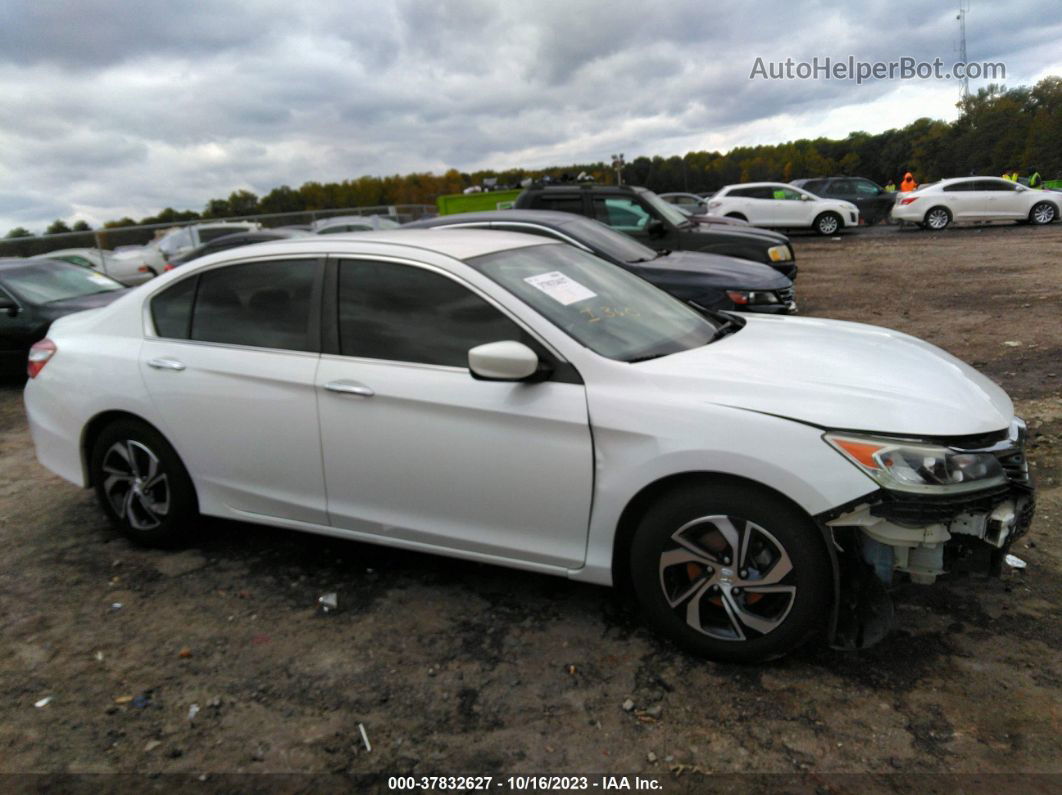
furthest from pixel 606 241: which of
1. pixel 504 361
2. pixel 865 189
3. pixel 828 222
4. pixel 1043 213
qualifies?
pixel 865 189

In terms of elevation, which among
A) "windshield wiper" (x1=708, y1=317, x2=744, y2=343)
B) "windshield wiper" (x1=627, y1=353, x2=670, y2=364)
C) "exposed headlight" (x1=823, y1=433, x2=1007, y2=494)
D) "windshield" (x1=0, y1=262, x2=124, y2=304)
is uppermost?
"windshield" (x1=0, y1=262, x2=124, y2=304)

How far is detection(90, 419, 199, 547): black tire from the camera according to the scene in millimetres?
4125

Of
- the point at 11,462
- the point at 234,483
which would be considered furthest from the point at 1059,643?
the point at 11,462

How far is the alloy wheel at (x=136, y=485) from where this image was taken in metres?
4.18

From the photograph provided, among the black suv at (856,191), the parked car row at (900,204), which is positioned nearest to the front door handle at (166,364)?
the parked car row at (900,204)

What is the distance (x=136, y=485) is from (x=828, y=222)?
78.0 feet

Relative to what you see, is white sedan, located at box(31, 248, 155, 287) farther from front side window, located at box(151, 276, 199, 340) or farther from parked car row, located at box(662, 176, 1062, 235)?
front side window, located at box(151, 276, 199, 340)

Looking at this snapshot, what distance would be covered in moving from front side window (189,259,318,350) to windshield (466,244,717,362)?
86 cm

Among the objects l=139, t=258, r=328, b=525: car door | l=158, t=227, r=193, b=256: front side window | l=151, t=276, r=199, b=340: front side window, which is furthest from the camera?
l=158, t=227, r=193, b=256: front side window

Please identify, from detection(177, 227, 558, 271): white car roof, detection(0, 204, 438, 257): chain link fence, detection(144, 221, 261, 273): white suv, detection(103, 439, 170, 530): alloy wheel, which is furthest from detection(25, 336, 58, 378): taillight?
detection(0, 204, 438, 257): chain link fence

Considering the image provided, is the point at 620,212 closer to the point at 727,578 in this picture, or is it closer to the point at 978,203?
the point at 727,578

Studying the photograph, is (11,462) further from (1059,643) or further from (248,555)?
(1059,643)

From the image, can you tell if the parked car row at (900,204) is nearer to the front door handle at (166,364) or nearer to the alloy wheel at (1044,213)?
the alloy wheel at (1044,213)

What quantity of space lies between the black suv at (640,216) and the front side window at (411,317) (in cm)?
674
